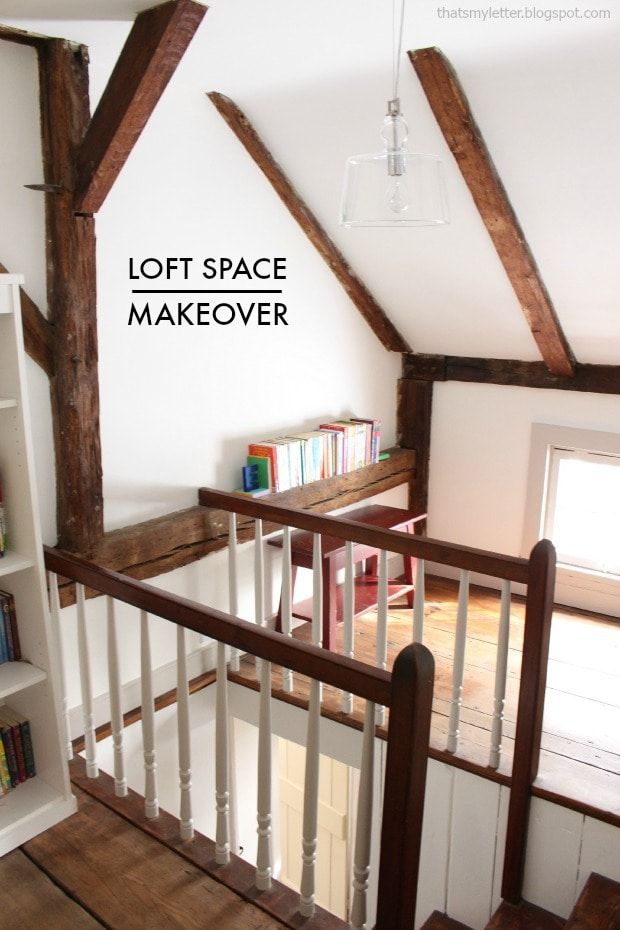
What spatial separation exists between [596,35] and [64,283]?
1.91 m

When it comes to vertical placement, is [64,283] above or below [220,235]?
below

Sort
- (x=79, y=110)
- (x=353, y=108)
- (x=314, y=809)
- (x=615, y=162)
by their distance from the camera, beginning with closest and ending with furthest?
1. (x=314, y=809)
2. (x=79, y=110)
3. (x=615, y=162)
4. (x=353, y=108)

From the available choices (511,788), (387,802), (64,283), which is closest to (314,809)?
(387,802)

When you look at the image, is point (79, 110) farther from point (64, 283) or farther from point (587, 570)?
point (587, 570)

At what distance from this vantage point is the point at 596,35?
230 centimetres

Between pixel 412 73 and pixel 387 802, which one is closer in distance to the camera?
pixel 387 802

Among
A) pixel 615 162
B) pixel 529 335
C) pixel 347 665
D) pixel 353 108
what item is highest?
pixel 353 108

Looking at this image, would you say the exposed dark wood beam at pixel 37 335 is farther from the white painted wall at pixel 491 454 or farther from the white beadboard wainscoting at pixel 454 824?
the white painted wall at pixel 491 454

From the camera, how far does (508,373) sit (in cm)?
439

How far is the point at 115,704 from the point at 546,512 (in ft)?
9.62

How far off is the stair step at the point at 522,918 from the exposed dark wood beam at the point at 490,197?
2.56 meters

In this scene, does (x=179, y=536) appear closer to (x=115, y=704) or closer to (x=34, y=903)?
(x=115, y=704)

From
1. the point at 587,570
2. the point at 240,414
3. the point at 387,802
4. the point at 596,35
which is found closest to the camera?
the point at 387,802

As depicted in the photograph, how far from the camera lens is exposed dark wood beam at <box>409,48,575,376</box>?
106 inches
